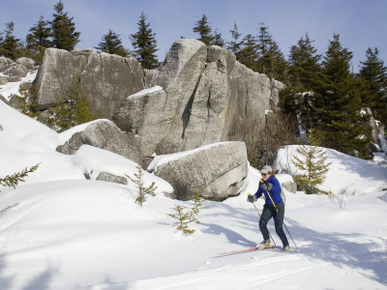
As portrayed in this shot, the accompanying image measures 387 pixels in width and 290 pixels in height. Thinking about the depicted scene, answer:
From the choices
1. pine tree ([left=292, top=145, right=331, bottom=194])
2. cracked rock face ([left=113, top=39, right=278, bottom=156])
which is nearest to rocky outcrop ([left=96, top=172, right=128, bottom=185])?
cracked rock face ([left=113, top=39, right=278, bottom=156])

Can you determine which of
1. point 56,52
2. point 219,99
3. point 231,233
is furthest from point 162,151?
point 231,233

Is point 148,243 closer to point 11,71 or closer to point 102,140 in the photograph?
point 102,140

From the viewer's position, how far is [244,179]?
1553 cm

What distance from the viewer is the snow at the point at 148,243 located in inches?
157

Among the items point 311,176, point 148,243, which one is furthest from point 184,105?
point 148,243

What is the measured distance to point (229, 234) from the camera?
7191mm

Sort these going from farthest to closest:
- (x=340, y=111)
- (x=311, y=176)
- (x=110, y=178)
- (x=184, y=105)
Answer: (x=340, y=111) < (x=184, y=105) < (x=311, y=176) < (x=110, y=178)

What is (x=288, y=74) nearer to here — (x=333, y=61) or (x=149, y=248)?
(x=333, y=61)

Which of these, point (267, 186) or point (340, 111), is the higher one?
point (340, 111)

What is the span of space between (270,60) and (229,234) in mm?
29447


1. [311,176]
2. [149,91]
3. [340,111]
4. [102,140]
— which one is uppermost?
[149,91]

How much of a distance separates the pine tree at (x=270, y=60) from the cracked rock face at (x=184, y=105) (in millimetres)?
12983

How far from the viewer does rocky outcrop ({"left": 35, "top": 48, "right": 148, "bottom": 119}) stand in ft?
61.3

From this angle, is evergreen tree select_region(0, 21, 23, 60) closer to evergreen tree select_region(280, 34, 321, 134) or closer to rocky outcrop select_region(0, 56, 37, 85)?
rocky outcrop select_region(0, 56, 37, 85)
